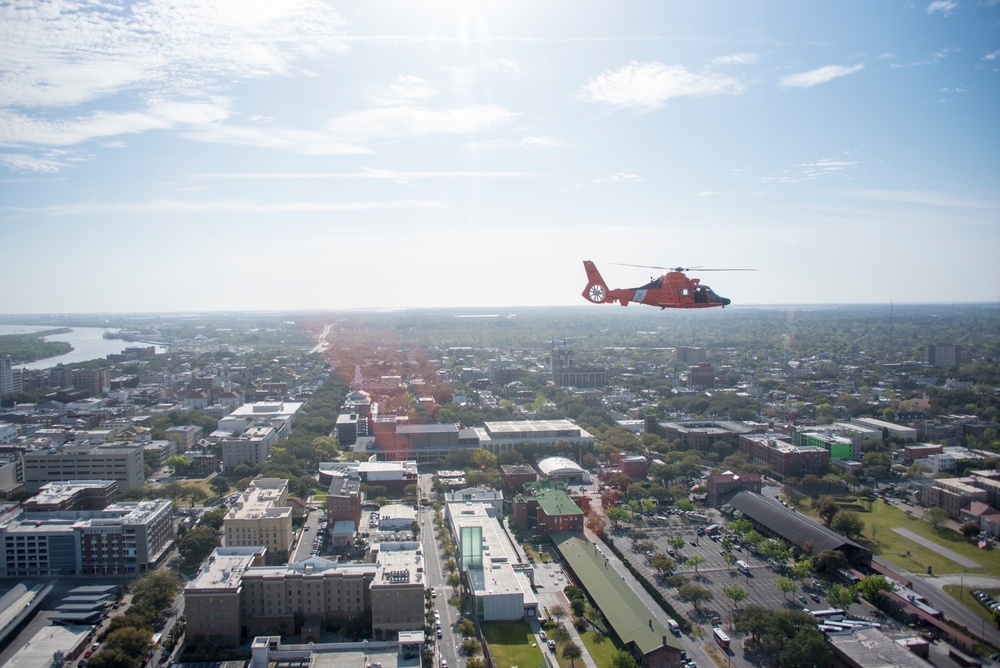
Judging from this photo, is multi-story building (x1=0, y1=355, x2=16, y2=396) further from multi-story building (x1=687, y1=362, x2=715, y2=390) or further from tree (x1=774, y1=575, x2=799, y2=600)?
tree (x1=774, y1=575, x2=799, y2=600)

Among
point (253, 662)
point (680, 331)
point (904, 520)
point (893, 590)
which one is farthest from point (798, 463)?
point (680, 331)

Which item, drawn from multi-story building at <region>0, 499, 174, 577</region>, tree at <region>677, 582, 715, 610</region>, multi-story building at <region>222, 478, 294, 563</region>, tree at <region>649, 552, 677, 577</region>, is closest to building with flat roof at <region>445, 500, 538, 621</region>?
tree at <region>649, 552, 677, 577</region>

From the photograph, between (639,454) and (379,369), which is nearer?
(639,454)

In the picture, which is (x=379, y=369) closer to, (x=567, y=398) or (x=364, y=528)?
(x=567, y=398)

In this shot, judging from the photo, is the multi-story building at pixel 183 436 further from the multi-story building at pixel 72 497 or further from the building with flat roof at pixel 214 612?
the building with flat roof at pixel 214 612

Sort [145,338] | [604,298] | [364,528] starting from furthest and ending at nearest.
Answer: [145,338] → [364,528] → [604,298]

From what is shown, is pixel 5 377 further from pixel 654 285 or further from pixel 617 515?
pixel 654 285
